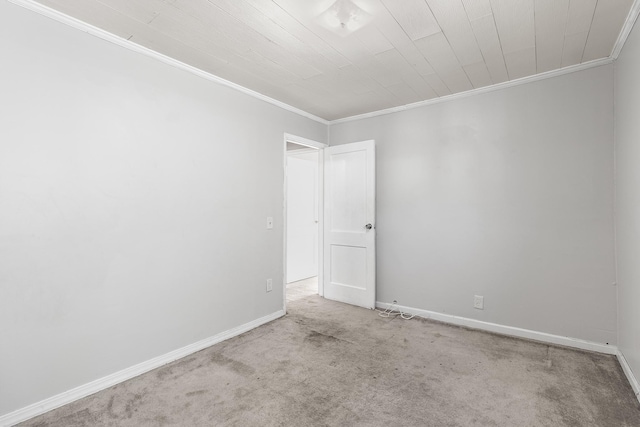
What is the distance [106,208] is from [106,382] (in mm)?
1208

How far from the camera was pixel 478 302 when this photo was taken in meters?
3.15

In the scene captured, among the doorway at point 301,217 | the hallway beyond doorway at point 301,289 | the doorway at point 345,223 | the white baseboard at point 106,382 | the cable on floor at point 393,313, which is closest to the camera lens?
the white baseboard at point 106,382

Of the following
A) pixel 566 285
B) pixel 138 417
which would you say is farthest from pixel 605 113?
pixel 138 417

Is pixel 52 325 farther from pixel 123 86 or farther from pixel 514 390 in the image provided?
pixel 514 390

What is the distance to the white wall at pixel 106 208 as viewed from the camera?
1811 millimetres

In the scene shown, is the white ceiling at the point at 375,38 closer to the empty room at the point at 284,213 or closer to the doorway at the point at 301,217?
the empty room at the point at 284,213

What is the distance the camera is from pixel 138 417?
1.82 m

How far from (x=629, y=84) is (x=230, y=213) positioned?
3.28m

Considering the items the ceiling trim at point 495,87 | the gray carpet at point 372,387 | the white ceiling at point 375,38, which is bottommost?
the gray carpet at point 372,387

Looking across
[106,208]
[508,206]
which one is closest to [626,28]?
[508,206]

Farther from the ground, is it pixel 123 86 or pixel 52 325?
pixel 123 86

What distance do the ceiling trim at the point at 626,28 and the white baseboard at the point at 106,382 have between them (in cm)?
381

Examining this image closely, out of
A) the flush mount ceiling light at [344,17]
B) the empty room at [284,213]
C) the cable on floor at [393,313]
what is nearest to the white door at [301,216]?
the empty room at [284,213]

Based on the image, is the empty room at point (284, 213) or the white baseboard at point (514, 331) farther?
the white baseboard at point (514, 331)
